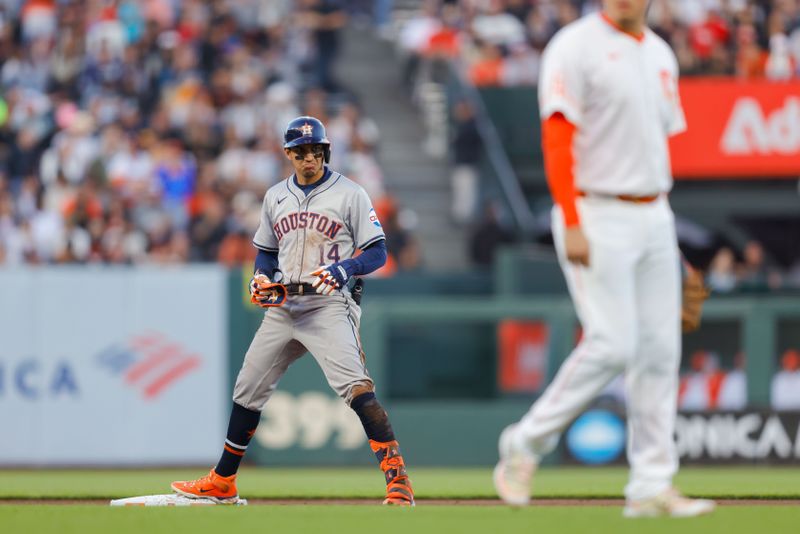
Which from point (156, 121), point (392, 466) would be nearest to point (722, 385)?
point (392, 466)

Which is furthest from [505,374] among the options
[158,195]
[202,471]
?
[158,195]

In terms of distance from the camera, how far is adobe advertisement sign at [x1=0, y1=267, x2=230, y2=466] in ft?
47.3

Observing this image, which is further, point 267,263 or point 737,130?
point 737,130

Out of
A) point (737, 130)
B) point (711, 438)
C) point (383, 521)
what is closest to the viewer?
point (383, 521)

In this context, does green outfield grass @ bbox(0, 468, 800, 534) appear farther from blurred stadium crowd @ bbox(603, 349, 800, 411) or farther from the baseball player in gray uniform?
blurred stadium crowd @ bbox(603, 349, 800, 411)

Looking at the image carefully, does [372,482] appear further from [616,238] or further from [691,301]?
[616,238]

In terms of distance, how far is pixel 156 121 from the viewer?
59.3ft

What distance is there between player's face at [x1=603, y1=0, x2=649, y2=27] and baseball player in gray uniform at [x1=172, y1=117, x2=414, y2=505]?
206 cm

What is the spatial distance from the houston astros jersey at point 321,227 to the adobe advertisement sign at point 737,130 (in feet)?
35.0

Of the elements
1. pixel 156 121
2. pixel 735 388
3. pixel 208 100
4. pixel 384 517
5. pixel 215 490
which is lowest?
pixel 735 388

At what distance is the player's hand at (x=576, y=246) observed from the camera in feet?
20.0

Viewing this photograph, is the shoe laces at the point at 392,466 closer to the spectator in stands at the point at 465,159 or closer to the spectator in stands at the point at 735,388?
the spectator in stands at the point at 735,388

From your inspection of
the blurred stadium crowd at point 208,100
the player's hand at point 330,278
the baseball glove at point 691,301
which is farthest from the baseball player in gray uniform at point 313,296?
the blurred stadium crowd at point 208,100

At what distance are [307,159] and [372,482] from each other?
3.99 meters
